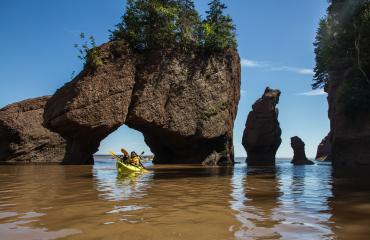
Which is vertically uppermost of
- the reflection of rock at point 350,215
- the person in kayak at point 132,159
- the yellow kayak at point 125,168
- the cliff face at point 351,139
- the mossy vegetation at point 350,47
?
the mossy vegetation at point 350,47

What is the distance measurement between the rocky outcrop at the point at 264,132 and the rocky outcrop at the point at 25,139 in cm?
2647

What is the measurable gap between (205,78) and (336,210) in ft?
87.5

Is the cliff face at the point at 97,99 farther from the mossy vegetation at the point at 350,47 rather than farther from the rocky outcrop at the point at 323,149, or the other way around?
the rocky outcrop at the point at 323,149

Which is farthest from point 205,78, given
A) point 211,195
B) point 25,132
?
point 211,195

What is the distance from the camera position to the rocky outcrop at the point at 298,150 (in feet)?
174

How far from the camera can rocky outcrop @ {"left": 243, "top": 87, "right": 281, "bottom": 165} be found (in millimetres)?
50750

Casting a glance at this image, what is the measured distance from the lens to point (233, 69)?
113ft

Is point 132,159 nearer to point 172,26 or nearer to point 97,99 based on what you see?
point 97,99

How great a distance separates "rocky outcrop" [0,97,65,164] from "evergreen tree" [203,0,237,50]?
21735mm

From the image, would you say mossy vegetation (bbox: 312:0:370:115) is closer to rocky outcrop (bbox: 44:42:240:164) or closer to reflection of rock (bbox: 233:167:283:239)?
rocky outcrop (bbox: 44:42:240:164)

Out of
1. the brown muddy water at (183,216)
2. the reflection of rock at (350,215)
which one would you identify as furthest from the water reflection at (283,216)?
the reflection of rock at (350,215)

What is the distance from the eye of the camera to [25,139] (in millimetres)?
39625

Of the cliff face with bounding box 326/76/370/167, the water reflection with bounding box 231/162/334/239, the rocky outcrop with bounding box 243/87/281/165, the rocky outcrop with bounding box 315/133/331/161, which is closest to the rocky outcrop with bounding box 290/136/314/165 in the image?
the rocky outcrop with bounding box 243/87/281/165

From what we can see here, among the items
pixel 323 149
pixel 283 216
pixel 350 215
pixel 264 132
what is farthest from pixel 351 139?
pixel 323 149
